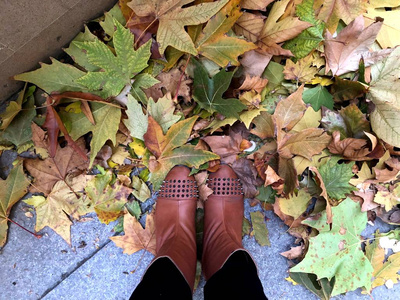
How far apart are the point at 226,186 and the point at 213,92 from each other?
42cm

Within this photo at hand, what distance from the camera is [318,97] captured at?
4.22ft

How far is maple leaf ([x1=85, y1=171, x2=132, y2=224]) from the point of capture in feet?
4.40

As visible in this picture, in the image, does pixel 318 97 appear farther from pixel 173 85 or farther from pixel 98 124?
pixel 98 124

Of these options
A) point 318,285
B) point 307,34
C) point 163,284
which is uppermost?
point 307,34

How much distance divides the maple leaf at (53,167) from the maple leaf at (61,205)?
0.03 meters

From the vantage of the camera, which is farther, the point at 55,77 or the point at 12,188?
the point at 12,188

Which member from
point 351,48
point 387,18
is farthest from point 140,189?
point 387,18

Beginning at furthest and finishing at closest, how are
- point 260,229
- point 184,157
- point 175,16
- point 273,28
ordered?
point 260,229 < point 184,157 < point 273,28 < point 175,16

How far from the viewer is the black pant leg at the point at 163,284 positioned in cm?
106

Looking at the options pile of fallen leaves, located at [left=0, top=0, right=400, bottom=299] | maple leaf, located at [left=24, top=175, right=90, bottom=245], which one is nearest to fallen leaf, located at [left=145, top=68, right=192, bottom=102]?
pile of fallen leaves, located at [left=0, top=0, right=400, bottom=299]

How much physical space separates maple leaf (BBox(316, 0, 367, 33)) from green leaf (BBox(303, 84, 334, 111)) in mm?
238

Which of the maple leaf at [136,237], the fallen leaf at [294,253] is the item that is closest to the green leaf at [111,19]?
the maple leaf at [136,237]

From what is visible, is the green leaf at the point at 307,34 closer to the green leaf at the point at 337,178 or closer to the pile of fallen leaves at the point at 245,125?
the pile of fallen leaves at the point at 245,125

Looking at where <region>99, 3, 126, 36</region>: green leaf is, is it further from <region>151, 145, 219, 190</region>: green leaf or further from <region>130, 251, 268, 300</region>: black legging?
<region>130, 251, 268, 300</region>: black legging
